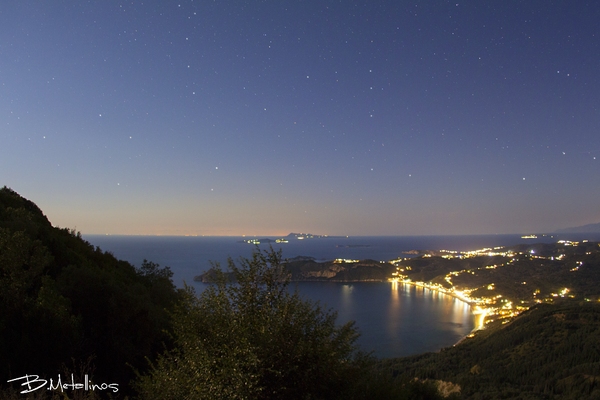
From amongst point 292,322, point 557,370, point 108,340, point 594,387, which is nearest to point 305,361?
point 292,322

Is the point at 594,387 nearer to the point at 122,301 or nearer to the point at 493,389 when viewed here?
the point at 493,389

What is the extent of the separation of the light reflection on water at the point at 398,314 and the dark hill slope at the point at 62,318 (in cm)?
2887

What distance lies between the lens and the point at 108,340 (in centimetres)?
1380

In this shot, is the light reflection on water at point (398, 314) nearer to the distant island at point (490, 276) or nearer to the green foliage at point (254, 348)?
the distant island at point (490, 276)

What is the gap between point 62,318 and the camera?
12531mm

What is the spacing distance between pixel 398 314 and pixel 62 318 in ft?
268

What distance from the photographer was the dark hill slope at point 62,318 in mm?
11359

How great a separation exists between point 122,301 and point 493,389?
3822cm

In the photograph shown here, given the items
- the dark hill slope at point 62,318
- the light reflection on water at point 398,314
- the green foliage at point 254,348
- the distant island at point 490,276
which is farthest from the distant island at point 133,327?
the light reflection on water at point 398,314

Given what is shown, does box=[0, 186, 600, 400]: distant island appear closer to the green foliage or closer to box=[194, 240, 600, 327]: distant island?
the green foliage

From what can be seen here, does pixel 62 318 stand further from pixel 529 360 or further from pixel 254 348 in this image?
pixel 529 360

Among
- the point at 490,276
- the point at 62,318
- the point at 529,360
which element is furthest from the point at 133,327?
the point at 490,276

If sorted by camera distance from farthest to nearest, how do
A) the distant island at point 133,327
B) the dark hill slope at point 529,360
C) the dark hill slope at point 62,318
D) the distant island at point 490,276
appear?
1. the distant island at point 490,276
2. the dark hill slope at point 529,360
3. the distant island at point 133,327
4. the dark hill slope at point 62,318

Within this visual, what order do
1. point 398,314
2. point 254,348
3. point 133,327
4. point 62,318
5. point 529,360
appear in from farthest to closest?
point 398,314
point 529,360
point 133,327
point 62,318
point 254,348
